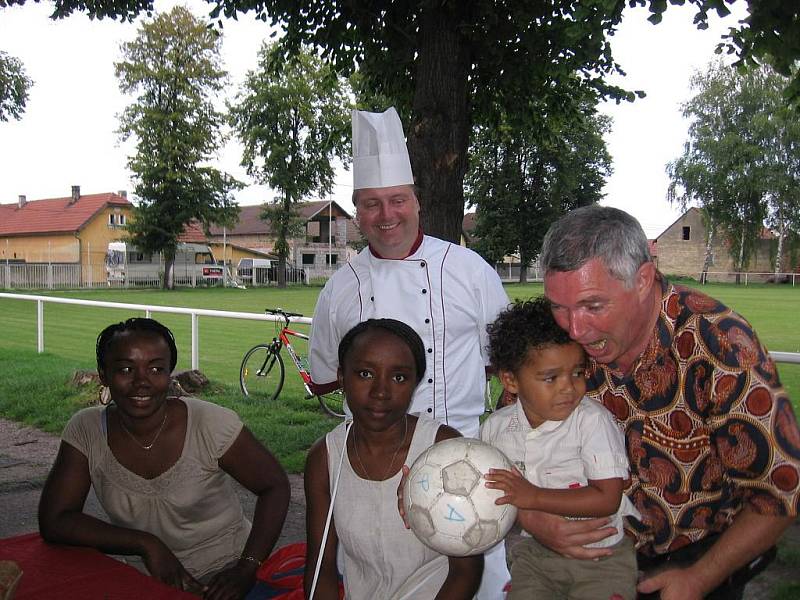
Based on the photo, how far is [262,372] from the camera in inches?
400

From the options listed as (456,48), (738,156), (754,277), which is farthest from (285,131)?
(456,48)

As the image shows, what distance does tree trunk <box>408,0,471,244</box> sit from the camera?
5586 mm

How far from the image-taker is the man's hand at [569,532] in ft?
7.00

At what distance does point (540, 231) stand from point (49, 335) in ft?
122

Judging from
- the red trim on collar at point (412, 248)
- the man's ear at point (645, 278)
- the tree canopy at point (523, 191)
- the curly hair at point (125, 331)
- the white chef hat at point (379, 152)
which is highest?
the tree canopy at point (523, 191)

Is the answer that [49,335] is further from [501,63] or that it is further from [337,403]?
[501,63]

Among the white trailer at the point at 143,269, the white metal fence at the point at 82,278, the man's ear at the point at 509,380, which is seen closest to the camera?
the man's ear at the point at 509,380

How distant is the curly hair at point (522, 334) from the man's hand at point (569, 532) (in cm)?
47

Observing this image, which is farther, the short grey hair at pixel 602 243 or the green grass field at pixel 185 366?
the green grass field at pixel 185 366

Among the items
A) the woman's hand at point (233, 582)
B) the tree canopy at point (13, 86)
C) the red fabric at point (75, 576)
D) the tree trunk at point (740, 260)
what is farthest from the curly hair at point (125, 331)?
the tree trunk at point (740, 260)

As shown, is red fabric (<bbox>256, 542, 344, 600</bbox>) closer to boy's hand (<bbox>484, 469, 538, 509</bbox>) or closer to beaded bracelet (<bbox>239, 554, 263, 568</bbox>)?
beaded bracelet (<bbox>239, 554, 263, 568</bbox>)

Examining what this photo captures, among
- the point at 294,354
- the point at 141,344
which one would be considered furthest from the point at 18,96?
the point at 141,344

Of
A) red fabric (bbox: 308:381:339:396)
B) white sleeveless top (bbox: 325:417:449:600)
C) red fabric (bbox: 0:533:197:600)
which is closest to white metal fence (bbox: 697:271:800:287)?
red fabric (bbox: 308:381:339:396)

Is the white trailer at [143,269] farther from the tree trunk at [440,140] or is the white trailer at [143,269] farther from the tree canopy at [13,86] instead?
the tree trunk at [440,140]
